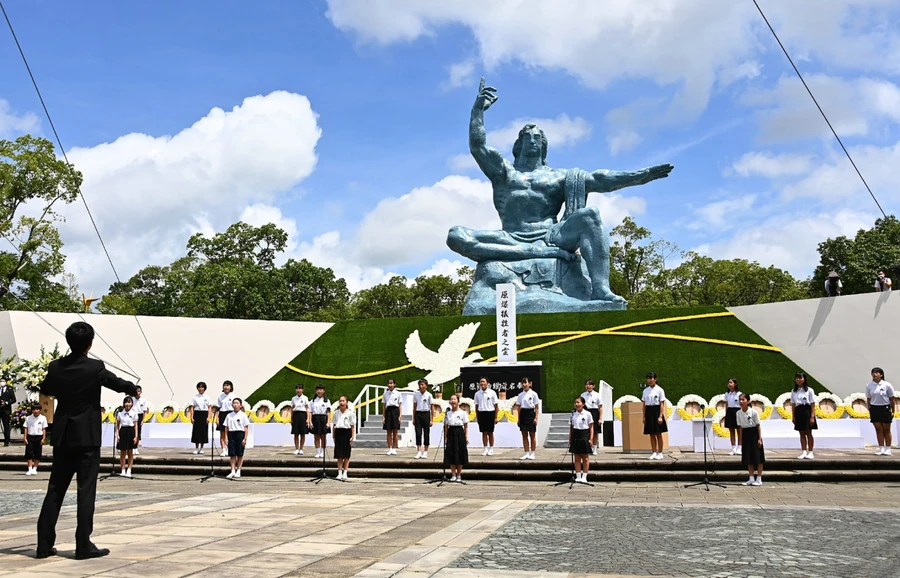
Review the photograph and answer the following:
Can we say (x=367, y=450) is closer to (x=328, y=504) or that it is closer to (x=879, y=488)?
(x=328, y=504)

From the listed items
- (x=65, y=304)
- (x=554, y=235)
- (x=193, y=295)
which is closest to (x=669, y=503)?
(x=554, y=235)

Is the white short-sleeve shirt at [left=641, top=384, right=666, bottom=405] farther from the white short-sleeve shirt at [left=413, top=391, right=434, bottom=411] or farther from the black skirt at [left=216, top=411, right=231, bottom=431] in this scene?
the black skirt at [left=216, top=411, right=231, bottom=431]

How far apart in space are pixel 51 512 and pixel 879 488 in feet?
29.2

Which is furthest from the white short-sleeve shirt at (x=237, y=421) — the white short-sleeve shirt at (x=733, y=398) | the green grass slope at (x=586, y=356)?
the green grass slope at (x=586, y=356)

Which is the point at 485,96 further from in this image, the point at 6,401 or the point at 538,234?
the point at 6,401

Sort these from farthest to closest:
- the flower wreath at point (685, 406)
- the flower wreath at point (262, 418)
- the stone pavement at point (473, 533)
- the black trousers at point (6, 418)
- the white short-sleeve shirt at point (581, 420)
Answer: the flower wreath at point (262, 418)
the black trousers at point (6, 418)
the flower wreath at point (685, 406)
the white short-sleeve shirt at point (581, 420)
the stone pavement at point (473, 533)

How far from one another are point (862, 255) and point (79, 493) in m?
37.7

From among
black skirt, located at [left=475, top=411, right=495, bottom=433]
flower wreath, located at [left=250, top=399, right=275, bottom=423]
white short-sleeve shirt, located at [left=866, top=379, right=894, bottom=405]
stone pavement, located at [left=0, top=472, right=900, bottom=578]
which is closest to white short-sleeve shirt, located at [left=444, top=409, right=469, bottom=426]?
stone pavement, located at [left=0, top=472, right=900, bottom=578]

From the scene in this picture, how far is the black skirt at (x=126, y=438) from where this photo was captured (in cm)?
1202

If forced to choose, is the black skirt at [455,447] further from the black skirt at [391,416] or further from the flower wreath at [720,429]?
the flower wreath at [720,429]

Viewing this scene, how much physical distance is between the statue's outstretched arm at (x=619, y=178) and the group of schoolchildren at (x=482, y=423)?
11.3m

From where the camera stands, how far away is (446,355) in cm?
2162

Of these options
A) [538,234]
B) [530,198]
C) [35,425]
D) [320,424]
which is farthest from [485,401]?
[530,198]

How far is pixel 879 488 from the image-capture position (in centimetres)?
973
